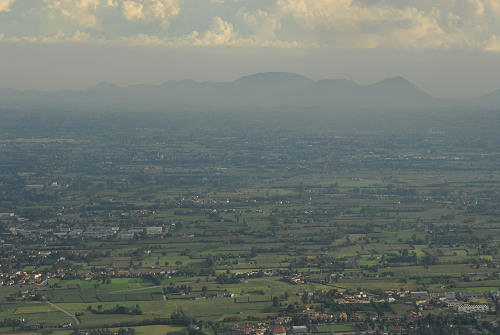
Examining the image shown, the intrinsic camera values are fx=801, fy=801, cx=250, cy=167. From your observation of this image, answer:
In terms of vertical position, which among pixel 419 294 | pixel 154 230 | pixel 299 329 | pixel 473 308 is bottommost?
pixel 154 230

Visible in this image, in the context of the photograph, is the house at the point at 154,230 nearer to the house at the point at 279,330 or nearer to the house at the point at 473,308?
the house at the point at 279,330

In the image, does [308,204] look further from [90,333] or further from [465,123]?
[465,123]

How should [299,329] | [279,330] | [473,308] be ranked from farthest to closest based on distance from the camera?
[473,308] < [299,329] < [279,330]

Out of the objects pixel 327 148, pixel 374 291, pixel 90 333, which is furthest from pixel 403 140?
pixel 90 333

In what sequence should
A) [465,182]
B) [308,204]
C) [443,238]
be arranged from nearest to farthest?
1. [443,238]
2. [308,204]
3. [465,182]

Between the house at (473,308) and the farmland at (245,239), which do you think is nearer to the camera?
the house at (473,308)

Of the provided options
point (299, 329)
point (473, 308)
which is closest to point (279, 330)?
point (299, 329)

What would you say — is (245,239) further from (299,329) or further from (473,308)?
(473,308)

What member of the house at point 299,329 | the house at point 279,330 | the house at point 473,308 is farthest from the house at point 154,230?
the house at point 473,308

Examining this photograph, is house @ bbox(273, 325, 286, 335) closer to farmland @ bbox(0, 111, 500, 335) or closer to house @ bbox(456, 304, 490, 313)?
farmland @ bbox(0, 111, 500, 335)

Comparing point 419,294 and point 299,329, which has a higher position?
point 419,294

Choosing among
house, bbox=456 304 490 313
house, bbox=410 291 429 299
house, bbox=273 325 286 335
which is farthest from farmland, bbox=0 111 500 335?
house, bbox=273 325 286 335
